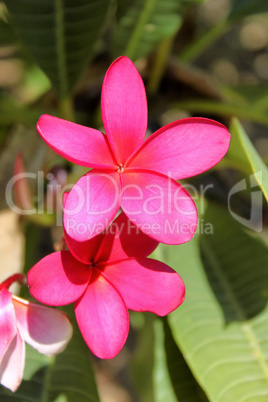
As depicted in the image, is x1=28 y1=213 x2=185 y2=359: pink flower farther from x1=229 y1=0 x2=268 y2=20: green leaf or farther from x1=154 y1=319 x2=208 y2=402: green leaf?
x1=229 y1=0 x2=268 y2=20: green leaf

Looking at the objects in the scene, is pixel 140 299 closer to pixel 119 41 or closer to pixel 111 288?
pixel 111 288

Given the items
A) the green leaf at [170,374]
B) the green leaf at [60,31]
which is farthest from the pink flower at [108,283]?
the green leaf at [60,31]

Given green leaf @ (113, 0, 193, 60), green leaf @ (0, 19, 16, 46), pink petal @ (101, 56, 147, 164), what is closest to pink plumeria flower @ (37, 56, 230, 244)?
pink petal @ (101, 56, 147, 164)

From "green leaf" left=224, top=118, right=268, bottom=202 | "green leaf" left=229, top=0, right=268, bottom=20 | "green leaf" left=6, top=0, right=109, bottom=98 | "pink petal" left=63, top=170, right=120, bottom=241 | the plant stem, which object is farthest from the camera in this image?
the plant stem

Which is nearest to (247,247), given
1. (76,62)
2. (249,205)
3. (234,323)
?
(234,323)

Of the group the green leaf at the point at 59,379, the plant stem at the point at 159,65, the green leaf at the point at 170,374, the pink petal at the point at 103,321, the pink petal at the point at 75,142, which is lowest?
the green leaf at the point at 170,374

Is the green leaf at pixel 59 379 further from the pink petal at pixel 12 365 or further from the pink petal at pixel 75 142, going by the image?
the pink petal at pixel 75 142

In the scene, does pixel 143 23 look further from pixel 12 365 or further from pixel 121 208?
pixel 12 365
